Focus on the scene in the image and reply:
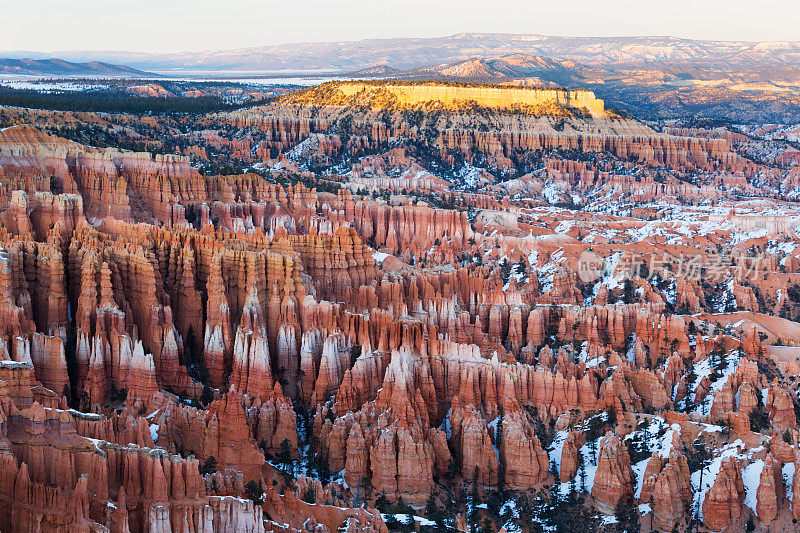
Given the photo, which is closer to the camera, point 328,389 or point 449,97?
point 328,389

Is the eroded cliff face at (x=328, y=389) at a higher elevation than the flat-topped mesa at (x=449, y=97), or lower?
lower

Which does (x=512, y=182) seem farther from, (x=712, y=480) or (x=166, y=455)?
(x=166, y=455)

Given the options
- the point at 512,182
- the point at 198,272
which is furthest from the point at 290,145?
the point at 198,272

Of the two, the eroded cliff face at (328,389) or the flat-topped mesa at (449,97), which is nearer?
the eroded cliff face at (328,389)

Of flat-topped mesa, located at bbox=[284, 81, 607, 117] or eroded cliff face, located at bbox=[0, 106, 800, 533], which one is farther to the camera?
flat-topped mesa, located at bbox=[284, 81, 607, 117]

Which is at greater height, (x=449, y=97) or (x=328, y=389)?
(x=449, y=97)
